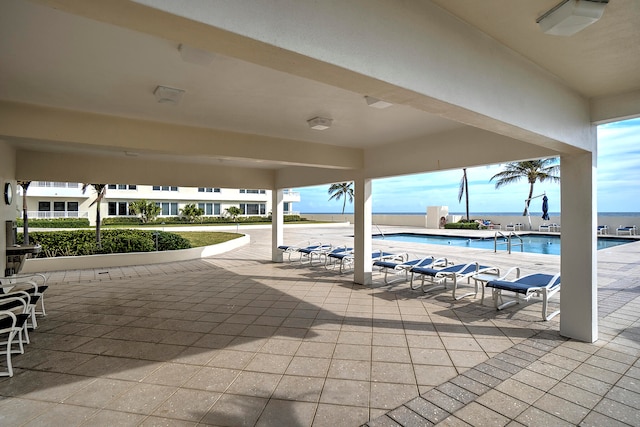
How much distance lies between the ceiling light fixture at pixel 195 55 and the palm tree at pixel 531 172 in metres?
23.7

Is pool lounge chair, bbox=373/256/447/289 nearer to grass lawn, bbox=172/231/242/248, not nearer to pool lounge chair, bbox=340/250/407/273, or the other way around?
pool lounge chair, bbox=340/250/407/273

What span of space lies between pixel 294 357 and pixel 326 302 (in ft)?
7.14

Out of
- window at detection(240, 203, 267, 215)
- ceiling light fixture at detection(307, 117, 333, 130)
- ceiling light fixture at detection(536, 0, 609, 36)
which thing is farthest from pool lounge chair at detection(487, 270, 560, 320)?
window at detection(240, 203, 267, 215)

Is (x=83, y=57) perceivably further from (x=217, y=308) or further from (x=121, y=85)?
(x=217, y=308)

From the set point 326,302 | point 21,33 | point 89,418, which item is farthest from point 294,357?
point 21,33

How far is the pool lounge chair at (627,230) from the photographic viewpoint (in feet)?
54.5

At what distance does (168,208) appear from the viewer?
30.6 metres

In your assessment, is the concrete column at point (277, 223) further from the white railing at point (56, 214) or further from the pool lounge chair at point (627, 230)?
the white railing at point (56, 214)

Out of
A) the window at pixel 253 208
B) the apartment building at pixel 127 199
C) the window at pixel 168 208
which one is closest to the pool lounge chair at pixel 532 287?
the apartment building at pixel 127 199

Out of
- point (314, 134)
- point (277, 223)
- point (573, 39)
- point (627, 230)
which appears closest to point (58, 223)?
point (277, 223)

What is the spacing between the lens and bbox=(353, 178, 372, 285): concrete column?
274 inches

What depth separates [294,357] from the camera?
11.4ft

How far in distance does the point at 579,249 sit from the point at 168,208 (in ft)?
106

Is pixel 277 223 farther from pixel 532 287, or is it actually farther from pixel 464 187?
pixel 464 187
